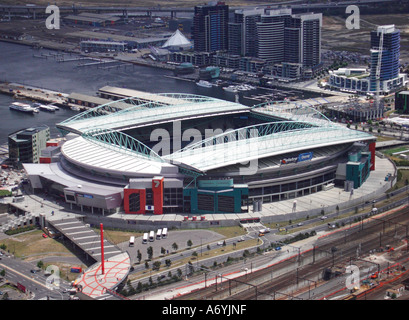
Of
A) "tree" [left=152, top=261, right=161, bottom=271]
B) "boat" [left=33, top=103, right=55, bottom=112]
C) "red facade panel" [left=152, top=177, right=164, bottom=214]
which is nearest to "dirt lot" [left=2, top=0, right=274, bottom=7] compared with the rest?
"boat" [left=33, top=103, right=55, bottom=112]

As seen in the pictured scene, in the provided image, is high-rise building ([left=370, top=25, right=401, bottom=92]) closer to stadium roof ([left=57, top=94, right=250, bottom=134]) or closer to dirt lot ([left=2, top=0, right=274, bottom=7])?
stadium roof ([left=57, top=94, right=250, bottom=134])

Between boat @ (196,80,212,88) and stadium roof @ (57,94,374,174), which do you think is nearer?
stadium roof @ (57,94,374,174)

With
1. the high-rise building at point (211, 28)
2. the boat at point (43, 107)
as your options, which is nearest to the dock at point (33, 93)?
the boat at point (43, 107)

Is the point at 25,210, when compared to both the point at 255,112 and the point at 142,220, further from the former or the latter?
the point at 255,112

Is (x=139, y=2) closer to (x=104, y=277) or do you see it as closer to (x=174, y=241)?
(x=174, y=241)

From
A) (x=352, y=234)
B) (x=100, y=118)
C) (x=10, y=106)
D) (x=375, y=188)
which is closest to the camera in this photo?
(x=352, y=234)


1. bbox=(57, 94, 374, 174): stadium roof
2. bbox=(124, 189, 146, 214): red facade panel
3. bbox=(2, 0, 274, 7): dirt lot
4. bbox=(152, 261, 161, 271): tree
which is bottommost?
bbox=(152, 261, 161, 271): tree

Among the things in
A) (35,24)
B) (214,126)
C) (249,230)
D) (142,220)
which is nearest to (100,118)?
(214,126)
